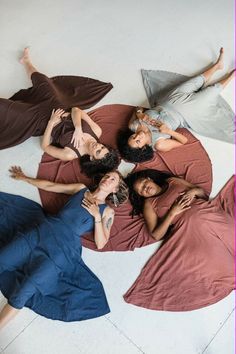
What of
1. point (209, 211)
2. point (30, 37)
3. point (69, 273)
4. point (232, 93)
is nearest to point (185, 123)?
point (232, 93)

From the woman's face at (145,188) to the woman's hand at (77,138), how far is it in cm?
47

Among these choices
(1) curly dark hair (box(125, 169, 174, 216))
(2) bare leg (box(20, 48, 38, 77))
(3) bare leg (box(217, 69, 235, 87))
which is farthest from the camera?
(2) bare leg (box(20, 48, 38, 77))

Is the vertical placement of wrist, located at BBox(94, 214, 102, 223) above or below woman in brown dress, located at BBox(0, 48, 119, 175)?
below

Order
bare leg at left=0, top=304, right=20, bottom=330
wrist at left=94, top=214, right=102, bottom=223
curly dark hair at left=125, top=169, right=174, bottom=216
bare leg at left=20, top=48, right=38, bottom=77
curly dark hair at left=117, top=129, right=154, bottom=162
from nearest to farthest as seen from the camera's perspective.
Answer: bare leg at left=0, top=304, right=20, bottom=330 < wrist at left=94, top=214, right=102, bottom=223 < curly dark hair at left=125, top=169, right=174, bottom=216 < curly dark hair at left=117, top=129, right=154, bottom=162 < bare leg at left=20, top=48, right=38, bottom=77

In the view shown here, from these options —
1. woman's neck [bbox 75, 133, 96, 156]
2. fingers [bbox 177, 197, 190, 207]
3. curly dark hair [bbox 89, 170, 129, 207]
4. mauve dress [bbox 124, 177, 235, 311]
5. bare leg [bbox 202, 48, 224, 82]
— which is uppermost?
bare leg [bbox 202, 48, 224, 82]

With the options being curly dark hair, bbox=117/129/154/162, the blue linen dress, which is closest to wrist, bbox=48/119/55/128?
curly dark hair, bbox=117/129/154/162

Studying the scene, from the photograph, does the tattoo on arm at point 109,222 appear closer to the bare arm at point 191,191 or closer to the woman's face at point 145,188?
the woman's face at point 145,188

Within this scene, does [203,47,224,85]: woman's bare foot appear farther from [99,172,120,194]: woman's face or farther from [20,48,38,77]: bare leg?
[20,48,38,77]: bare leg

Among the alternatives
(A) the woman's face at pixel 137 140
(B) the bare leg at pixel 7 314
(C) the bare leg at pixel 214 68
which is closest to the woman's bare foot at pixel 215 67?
(C) the bare leg at pixel 214 68

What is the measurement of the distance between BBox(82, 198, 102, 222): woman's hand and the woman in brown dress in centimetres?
27

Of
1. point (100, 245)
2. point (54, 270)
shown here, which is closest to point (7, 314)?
point (54, 270)

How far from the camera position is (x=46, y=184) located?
2.21 meters

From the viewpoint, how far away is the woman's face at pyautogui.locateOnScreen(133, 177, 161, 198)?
2.08 m

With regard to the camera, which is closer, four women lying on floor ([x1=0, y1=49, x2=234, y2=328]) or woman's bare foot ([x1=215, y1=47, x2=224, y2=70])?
four women lying on floor ([x1=0, y1=49, x2=234, y2=328])
